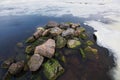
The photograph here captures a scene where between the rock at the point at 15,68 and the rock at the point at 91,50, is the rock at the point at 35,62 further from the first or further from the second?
the rock at the point at 91,50

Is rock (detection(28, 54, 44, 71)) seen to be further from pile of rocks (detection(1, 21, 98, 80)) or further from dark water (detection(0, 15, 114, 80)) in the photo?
dark water (detection(0, 15, 114, 80))

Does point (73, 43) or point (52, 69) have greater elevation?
point (73, 43)

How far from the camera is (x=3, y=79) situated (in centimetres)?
788

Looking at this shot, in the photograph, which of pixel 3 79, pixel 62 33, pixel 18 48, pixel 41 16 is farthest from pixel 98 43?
pixel 41 16

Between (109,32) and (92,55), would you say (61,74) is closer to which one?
(92,55)

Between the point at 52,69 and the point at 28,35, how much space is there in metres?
5.35

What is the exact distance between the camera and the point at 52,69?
8320 millimetres

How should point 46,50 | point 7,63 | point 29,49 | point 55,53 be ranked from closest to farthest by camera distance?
point 7,63 → point 46,50 → point 55,53 → point 29,49

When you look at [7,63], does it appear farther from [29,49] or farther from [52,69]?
[52,69]

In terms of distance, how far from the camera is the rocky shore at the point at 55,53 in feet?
27.3

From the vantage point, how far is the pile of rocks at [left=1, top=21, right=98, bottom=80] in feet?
27.4

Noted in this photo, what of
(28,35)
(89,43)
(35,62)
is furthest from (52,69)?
(28,35)

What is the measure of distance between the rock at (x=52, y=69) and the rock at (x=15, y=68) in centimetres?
133

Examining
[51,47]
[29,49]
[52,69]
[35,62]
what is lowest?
[52,69]
